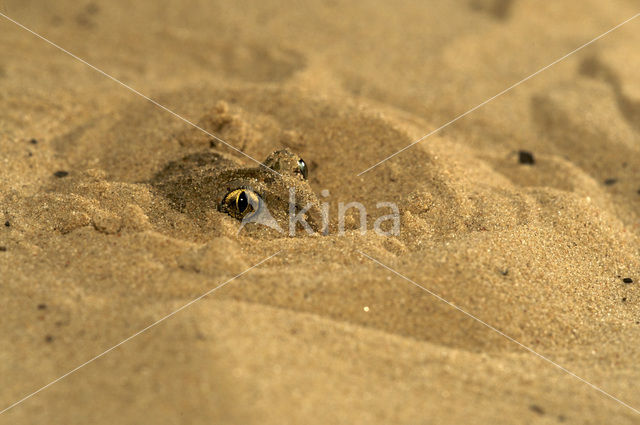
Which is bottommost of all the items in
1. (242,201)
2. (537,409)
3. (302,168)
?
(537,409)

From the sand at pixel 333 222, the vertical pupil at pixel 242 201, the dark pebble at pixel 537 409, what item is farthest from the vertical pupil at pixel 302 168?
the dark pebble at pixel 537 409

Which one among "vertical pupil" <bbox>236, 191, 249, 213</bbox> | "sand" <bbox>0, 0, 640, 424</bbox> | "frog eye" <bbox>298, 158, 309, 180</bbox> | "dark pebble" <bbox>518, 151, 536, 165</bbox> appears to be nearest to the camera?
"sand" <bbox>0, 0, 640, 424</bbox>

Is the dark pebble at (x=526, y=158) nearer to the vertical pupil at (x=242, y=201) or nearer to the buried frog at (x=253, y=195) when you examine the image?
the buried frog at (x=253, y=195)

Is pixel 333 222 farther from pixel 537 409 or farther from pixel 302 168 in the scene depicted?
pixel 537 409

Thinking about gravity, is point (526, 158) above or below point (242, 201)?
above

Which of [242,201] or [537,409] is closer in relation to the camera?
[537,409]

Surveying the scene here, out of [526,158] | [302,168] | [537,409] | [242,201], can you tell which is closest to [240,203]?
[242,201]

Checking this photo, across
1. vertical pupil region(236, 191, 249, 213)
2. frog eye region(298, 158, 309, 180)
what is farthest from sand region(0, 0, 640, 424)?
frog eye region(298, 158, 309, 180)

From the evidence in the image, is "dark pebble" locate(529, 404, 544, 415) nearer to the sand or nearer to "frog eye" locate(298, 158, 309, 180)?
the sand
